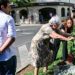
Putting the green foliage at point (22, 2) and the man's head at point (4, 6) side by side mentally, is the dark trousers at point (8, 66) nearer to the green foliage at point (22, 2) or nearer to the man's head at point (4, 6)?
the man's head at point (4, 6)

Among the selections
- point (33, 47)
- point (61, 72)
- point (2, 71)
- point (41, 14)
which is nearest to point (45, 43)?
point (33, 47)

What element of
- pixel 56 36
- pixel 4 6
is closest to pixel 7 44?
pixel 4 6

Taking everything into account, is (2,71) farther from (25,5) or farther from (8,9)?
(25,5)

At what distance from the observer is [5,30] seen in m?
5.52

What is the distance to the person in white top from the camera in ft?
17.9

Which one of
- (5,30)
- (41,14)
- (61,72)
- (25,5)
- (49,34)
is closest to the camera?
(5,30)

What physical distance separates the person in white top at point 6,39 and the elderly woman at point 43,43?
7.12 feet

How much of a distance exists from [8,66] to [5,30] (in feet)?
1.65

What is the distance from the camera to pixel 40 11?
73812mm

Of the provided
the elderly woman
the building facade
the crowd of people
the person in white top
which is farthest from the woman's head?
the building facade

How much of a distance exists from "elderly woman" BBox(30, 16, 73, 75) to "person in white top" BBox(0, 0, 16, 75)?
217cm

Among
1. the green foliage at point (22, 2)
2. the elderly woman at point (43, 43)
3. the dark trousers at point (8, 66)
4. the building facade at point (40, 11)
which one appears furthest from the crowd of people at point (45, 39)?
the building facade at point (40, 11)

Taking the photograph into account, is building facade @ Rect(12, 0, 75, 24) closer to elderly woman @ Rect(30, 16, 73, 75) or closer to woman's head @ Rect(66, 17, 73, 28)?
woman's head @ Rect(66, 17, 73, 28)

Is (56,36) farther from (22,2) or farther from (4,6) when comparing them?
(22,2)
